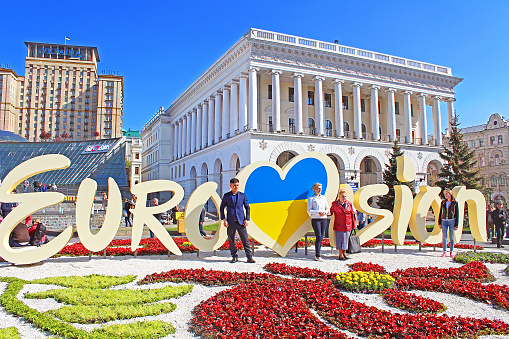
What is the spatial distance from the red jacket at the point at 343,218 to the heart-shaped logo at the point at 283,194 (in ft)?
3.19

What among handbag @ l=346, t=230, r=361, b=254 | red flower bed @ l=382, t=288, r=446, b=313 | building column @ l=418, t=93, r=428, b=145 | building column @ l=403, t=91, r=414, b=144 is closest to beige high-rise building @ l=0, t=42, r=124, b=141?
building column @ l=403, t=91, r=414, b=144

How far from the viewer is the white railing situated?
38469 millimetres

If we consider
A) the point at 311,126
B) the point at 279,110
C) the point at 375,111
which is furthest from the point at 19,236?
the point at 375,111

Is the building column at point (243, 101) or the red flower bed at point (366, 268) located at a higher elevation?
the building column at point (243, 101)

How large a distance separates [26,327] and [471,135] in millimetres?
87808

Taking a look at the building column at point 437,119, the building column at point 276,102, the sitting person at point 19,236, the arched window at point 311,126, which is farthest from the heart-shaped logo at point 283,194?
the building column at point 437,119

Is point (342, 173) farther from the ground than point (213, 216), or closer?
farther from the ground

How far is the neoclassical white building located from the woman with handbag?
2570 centimetres

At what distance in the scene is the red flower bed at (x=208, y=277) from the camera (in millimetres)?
7867

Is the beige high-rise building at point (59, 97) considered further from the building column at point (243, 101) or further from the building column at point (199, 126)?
the building column at point (243, 101)

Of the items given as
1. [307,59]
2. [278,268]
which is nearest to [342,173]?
[307,59]

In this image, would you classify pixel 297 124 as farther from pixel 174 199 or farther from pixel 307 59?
pixel 174 199

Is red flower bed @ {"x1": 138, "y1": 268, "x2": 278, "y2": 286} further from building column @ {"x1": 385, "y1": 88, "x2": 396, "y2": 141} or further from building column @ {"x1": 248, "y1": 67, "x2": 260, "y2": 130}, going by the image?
building column @ {"x1": 385, "y1": 88, "x2": 396, "y2": 141}

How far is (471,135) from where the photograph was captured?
256 ft
